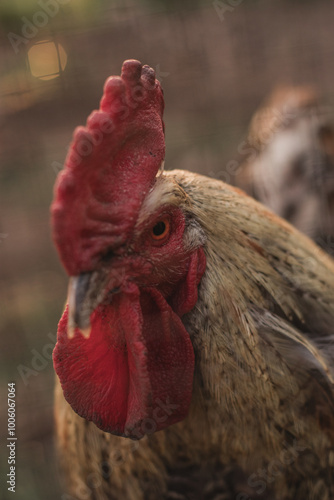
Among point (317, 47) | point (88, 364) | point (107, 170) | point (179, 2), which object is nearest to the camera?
point (107, 170)

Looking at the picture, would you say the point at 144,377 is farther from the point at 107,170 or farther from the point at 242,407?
the point at 107,170

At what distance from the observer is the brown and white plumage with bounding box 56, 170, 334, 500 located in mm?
1607

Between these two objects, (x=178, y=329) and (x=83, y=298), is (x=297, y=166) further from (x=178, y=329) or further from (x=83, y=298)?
(x=83, y=298)

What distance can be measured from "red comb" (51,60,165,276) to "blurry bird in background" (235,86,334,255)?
2055 mm

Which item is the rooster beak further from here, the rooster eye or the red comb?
the rooster eye

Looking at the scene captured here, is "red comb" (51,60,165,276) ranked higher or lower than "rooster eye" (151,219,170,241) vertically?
higher

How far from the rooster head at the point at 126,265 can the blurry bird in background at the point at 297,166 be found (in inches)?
76.6

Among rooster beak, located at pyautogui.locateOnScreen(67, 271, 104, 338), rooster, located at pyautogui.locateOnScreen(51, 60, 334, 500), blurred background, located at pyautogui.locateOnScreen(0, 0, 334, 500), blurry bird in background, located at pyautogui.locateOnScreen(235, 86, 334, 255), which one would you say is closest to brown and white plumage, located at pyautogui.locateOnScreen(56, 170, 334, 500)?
rooster, located at pyautogui.locateOnScreen(51, 60, 334, 500)

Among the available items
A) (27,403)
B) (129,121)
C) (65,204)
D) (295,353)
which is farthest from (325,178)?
(27,403)

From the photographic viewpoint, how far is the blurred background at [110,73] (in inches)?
188

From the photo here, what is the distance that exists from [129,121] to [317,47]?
5151 mm

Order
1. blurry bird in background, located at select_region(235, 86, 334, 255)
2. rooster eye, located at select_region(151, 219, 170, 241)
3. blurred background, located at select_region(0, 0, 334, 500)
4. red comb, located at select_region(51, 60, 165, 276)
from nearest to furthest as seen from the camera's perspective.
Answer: red comb, located at select_region(51, 60, 165, 276)
rooster eye, located at select_region(151, 219, 170, 241)
blurry bird in background, located at select_region(235, 86, 334, 255)
blurred background, located at select_region(0, 0, 334, 500)

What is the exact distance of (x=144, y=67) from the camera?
1.53 meters

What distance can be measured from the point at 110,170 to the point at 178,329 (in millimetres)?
580
